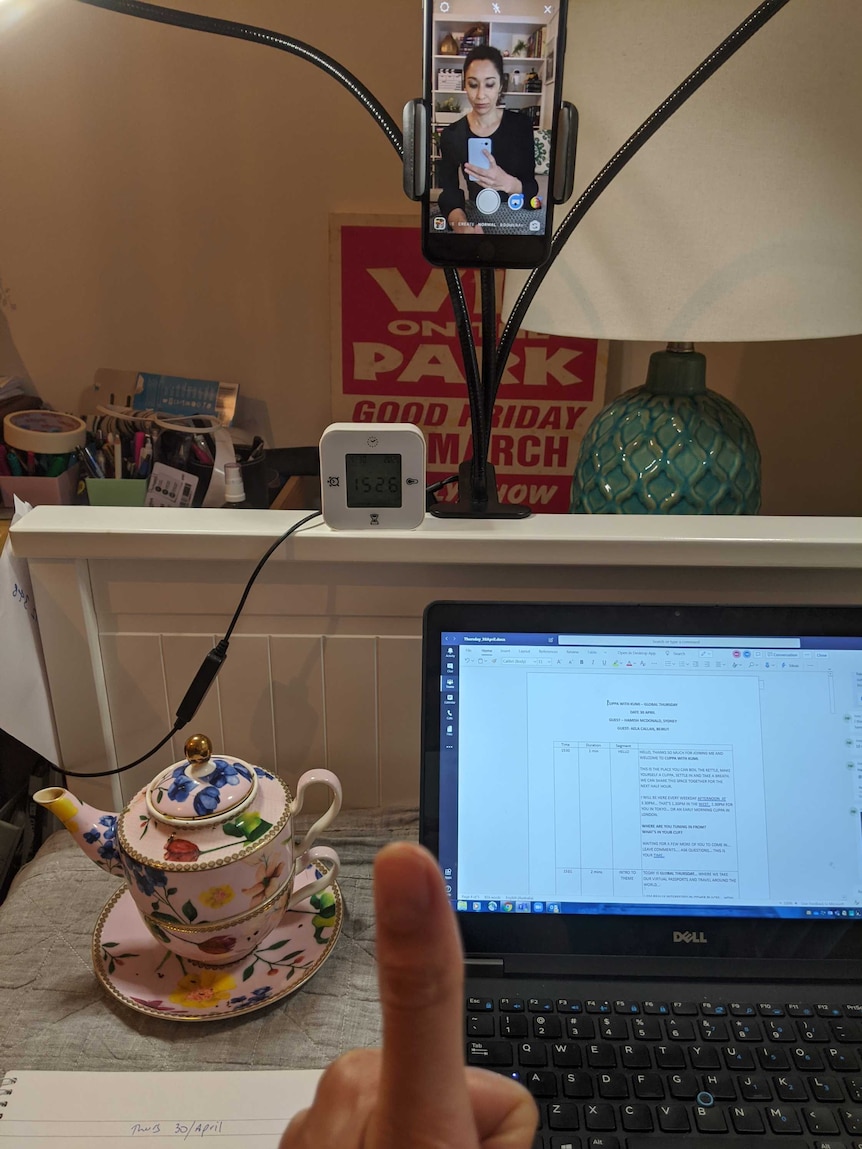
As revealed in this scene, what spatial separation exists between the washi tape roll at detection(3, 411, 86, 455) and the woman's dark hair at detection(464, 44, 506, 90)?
0.99m

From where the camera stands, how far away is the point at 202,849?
57cm

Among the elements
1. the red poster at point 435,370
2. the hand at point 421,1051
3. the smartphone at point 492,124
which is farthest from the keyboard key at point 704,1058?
the red poster at point 435,370

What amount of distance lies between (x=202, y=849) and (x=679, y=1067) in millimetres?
343

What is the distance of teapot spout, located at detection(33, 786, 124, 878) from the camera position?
62cm

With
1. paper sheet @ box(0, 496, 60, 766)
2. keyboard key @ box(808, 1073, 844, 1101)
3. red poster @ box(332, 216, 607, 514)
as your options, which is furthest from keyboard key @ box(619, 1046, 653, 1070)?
red poster @ box(332, 216, 607, 514)

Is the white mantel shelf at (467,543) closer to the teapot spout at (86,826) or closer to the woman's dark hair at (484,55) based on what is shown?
the teapot spout at (86,826)

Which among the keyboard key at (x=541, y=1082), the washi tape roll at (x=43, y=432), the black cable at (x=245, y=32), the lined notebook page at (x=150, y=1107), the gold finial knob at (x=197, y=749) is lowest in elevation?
the lined notebook page at (x=150, y=1107)

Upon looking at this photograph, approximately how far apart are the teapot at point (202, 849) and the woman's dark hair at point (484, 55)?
50 cm

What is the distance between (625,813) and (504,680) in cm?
13

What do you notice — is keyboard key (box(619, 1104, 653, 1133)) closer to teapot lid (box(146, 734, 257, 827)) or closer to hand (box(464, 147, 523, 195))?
teapot lid (box(146, 734, 257, 827))

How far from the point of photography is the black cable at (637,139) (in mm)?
604

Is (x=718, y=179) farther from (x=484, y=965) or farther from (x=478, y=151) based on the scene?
(x=484, y=965)

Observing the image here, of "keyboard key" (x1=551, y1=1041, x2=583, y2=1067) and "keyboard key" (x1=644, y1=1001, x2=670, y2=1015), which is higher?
"keyboard key" (x1=644, y1=1001, x2=670, y2=1015)

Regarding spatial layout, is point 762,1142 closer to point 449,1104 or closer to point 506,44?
point 449,1104
